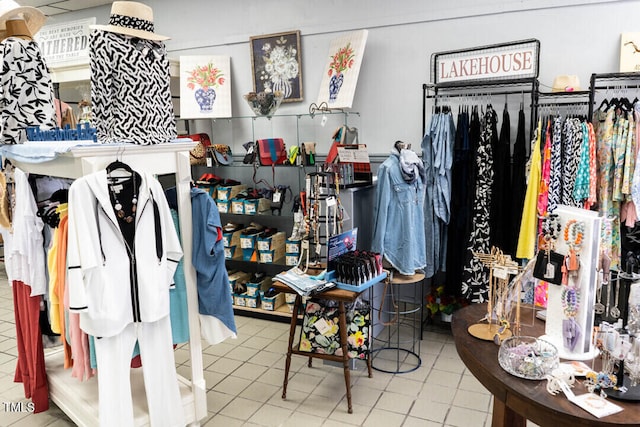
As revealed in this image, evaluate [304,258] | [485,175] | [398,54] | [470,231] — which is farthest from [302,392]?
[398,54]

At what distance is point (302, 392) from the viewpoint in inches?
129

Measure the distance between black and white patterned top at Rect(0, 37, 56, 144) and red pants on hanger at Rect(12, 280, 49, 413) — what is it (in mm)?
950

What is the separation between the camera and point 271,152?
4473mm

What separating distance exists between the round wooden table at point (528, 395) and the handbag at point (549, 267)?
0.29 metres

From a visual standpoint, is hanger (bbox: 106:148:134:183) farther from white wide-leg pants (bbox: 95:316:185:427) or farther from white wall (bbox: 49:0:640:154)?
white wall (bbox: 49:0:640:154)

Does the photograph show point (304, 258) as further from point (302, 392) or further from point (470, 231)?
point (470, 231)

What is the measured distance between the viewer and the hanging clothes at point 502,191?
3.69 metres

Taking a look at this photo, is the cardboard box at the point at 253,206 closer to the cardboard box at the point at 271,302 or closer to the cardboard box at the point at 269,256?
the cardboard box at the point at 269,256

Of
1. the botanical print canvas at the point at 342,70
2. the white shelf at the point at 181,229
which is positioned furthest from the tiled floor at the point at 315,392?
the botanical print canvas at the point at 342,70

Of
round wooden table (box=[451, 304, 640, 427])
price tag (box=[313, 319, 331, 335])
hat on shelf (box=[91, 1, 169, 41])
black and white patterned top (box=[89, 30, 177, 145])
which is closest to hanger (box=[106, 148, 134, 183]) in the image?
black and white patterned top (box=[89, 30, 177, 145])

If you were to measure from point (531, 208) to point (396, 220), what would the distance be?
3.19 feet

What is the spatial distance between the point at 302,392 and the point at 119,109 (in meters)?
2.12

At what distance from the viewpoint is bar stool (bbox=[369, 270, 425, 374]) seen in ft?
11.8

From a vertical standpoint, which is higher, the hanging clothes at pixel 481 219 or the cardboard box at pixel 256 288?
the hanging clothes at pixel 481 219
